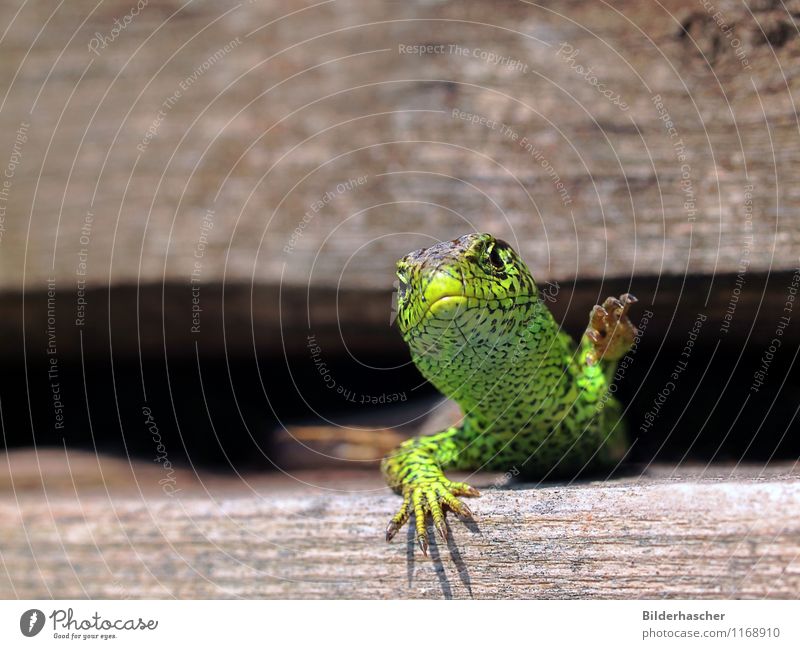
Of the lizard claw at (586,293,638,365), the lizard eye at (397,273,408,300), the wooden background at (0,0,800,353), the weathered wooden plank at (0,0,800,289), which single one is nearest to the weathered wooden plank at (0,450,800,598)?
the lizard claw at (586,293,638,365)

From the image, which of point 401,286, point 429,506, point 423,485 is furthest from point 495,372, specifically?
point 429,506

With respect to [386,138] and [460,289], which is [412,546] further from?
[386,138]

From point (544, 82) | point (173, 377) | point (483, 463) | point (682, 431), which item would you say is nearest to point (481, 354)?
point (483, 463)

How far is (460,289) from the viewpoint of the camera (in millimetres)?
2238

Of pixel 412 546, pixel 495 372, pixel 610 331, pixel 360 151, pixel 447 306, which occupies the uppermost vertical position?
pixel 360 151

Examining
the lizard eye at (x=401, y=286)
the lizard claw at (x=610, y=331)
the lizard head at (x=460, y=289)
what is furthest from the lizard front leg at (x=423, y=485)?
the lizard claw at (x=610, y=331)

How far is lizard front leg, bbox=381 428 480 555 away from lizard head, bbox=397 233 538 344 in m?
0.41

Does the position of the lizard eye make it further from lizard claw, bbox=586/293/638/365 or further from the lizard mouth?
lizard claw, bbox=586/293/638/365

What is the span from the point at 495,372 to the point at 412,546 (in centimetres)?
80

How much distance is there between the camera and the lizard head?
2.24 metres

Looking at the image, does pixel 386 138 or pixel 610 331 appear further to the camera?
pixel 386 138

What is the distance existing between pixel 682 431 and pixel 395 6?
85.1 inches
